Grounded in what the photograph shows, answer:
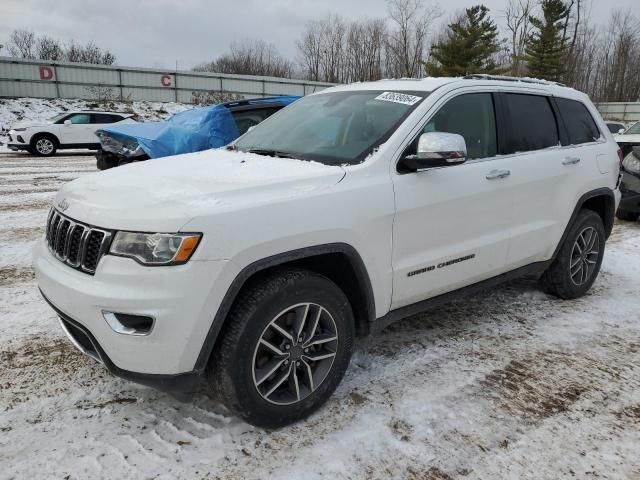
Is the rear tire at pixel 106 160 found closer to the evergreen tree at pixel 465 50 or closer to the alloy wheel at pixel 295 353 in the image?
the alloy wheel at pixel 295 353

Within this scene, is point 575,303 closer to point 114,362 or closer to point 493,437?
point 493,437

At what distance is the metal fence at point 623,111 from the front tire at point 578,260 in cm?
4554

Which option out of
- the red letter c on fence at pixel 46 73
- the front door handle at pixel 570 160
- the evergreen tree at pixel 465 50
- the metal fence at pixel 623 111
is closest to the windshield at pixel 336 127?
the front door handle at pixel 570 160

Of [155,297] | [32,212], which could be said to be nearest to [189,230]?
[155,297]

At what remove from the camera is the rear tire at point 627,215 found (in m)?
7.89

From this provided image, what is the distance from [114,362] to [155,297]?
0.42 m

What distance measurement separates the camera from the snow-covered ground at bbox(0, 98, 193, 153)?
25141 mm

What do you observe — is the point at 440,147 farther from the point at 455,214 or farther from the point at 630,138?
the point at 630,138

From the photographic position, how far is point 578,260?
4.48m

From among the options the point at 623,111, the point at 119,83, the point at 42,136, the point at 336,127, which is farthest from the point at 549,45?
the point at 336,127

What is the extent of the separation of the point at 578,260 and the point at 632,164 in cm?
421

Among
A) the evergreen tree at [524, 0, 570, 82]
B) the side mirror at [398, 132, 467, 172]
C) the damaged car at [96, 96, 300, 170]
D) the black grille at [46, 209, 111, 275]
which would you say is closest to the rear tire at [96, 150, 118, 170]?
the damaged car at [96, 96, 300, 170]

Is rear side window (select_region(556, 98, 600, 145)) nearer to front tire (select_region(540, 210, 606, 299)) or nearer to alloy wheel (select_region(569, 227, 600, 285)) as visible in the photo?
front tire (select_region(540, 210, 606, 299))

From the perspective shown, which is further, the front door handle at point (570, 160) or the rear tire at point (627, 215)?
the rear tire at point (627, 215)
